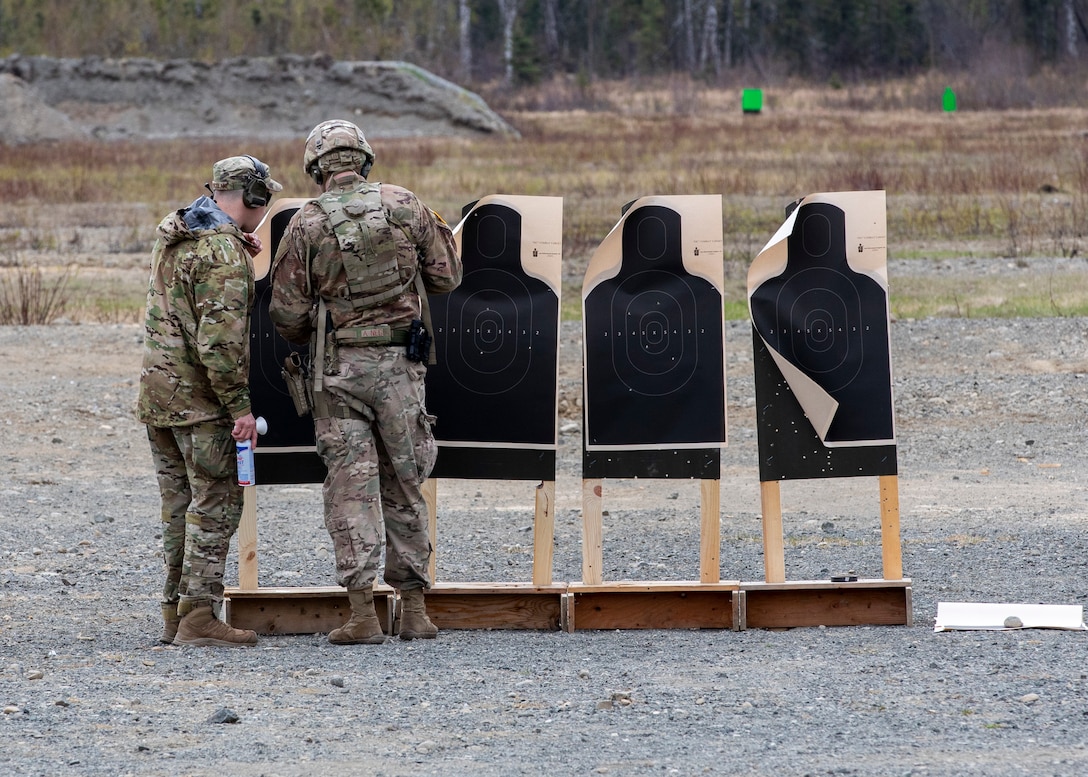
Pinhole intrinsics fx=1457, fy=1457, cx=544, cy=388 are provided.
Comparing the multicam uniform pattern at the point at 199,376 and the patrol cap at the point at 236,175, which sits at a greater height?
the patrol cap at the point at 236,175

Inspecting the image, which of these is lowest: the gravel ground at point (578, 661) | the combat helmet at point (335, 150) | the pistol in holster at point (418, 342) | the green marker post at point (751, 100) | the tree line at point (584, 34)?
the gravel ground at point (578, 661)

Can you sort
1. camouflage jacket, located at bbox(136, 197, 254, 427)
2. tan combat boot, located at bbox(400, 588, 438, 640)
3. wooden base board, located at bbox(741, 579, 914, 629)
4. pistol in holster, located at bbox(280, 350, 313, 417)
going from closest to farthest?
camouflage jacket, located at bbox(136, 197, 254, 427) → pistol in holster, located at bbox(280, 350, 313, 417) → tan combat boot, located at bbox(400, 588, 438, 640) → wooden base board, located at bbox(741, 579, 914, 629)

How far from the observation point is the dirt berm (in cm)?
4359

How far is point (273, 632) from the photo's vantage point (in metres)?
6.34

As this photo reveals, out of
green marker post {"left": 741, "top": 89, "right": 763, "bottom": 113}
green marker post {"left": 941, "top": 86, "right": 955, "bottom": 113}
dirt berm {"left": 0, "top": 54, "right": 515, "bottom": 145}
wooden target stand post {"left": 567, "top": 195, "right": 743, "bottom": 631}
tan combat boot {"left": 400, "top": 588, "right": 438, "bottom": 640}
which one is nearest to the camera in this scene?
tan combat boot {"left": 400, "top": 588, "right": 438, "bottom": 640}

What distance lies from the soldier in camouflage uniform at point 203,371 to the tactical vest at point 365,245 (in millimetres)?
328

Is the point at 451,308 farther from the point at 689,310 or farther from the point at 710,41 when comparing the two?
the point at 710,41

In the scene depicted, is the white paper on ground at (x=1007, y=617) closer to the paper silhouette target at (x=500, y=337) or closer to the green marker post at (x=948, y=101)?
the paper silhouette target at (x=500, y=337)

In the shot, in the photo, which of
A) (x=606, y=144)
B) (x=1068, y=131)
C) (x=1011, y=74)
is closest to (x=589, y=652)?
(x=606, y=144)

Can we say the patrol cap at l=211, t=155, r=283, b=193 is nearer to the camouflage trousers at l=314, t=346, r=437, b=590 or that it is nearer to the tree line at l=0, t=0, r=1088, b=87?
the camouflage trousers at l=314, t=346, r=437, b=590

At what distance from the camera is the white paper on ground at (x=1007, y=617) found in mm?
5953

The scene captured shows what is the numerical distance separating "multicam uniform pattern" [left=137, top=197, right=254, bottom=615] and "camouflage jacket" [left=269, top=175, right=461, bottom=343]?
155 millimetres

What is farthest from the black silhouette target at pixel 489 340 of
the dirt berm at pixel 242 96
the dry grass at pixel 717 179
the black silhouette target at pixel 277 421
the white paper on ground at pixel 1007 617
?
the dirt berm at pixel 242 96

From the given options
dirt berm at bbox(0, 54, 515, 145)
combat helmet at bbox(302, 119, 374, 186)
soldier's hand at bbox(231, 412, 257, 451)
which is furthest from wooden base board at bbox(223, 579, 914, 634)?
dirt berm at bbox(0, 54, 515, 145)
